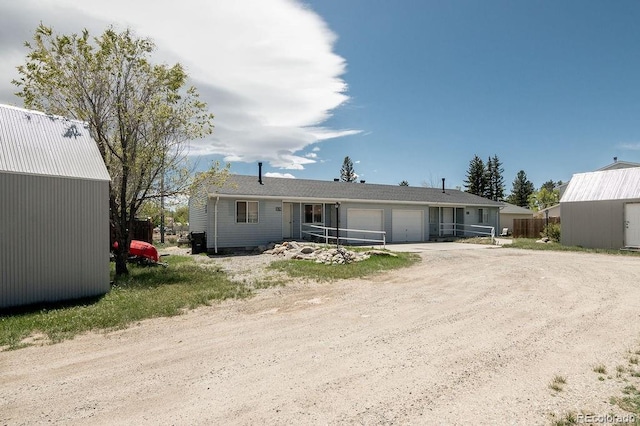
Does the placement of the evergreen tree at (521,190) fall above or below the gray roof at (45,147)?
above

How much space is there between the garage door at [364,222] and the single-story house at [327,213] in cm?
6

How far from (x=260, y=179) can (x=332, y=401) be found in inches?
732

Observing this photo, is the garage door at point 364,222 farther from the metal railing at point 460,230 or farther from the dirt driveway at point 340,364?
the dirt driveway at point 340,364

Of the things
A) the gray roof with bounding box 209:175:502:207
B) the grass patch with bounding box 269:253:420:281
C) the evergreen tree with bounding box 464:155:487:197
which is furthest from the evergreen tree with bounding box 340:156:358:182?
the grass patch with bounding box 269:253:420:281

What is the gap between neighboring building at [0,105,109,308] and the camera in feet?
24.2

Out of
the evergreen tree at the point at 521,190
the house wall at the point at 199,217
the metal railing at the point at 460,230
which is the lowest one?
the metal railing at the point at 460,230

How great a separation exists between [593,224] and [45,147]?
2378cm

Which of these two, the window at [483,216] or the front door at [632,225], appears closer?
the front door at [632,225]

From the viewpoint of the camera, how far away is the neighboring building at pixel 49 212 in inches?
291

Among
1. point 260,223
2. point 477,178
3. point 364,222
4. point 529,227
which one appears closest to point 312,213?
point 260,223

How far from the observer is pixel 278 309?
7289 millimetres

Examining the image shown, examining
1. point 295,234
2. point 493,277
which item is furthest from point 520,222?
point 493,277

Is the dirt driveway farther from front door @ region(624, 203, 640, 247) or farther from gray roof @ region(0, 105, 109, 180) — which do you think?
front door @ region(624, 203, 640, 247)

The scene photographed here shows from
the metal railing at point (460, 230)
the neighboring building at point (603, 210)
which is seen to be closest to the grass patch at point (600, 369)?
the neighboring building at point (603, 210)
